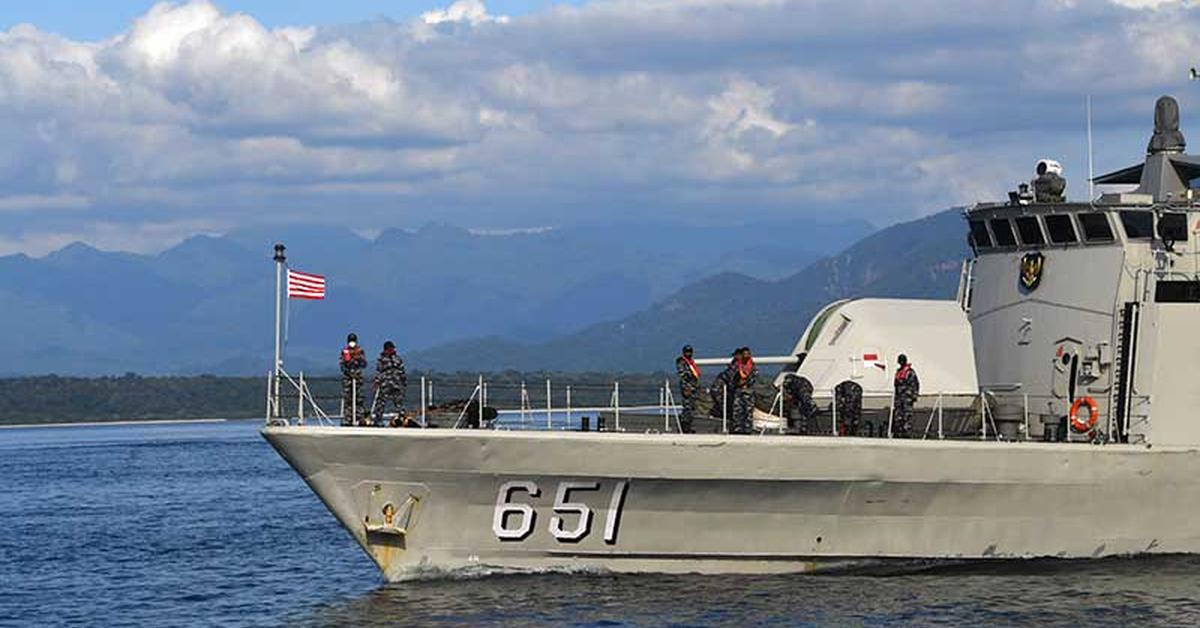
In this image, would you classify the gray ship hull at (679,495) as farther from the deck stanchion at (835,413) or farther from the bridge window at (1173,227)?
the bridge window at (1173,227)

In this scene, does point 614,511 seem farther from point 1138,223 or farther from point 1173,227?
point 1173,227

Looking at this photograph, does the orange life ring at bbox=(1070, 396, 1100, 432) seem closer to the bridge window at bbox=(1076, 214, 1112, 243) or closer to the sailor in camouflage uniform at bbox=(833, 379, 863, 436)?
the bridge window at bbox=(1076, 214, 1112, 243)

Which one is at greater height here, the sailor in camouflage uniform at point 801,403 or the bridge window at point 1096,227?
the bridge window at point 1096,227

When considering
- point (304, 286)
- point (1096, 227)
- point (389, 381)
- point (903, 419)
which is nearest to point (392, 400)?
point (389, 381)

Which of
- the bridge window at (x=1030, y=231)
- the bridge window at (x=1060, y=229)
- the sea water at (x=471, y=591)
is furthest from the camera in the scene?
the bridge window at (x=1030, y=231)

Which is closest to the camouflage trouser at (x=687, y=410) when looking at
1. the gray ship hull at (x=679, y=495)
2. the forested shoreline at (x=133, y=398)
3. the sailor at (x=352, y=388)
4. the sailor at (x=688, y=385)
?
the sailor at (x=688, y=385)

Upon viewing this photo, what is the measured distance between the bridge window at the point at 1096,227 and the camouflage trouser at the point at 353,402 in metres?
11.1

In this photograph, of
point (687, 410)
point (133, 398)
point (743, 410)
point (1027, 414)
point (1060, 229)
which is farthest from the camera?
point (133, 398)

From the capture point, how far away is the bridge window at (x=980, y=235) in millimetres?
29047

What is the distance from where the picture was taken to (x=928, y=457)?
2522 cm

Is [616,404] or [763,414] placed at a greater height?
[616,404]

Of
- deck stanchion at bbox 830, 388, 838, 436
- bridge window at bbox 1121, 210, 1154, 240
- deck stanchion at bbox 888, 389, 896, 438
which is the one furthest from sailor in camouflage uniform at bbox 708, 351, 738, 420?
bridge window at bbox 1121, 210, 1154, 240

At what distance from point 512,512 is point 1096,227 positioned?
32.5 feet

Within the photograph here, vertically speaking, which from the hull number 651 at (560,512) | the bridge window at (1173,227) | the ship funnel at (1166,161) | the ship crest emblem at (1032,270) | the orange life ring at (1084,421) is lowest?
the hull number 651 at (560,512)
